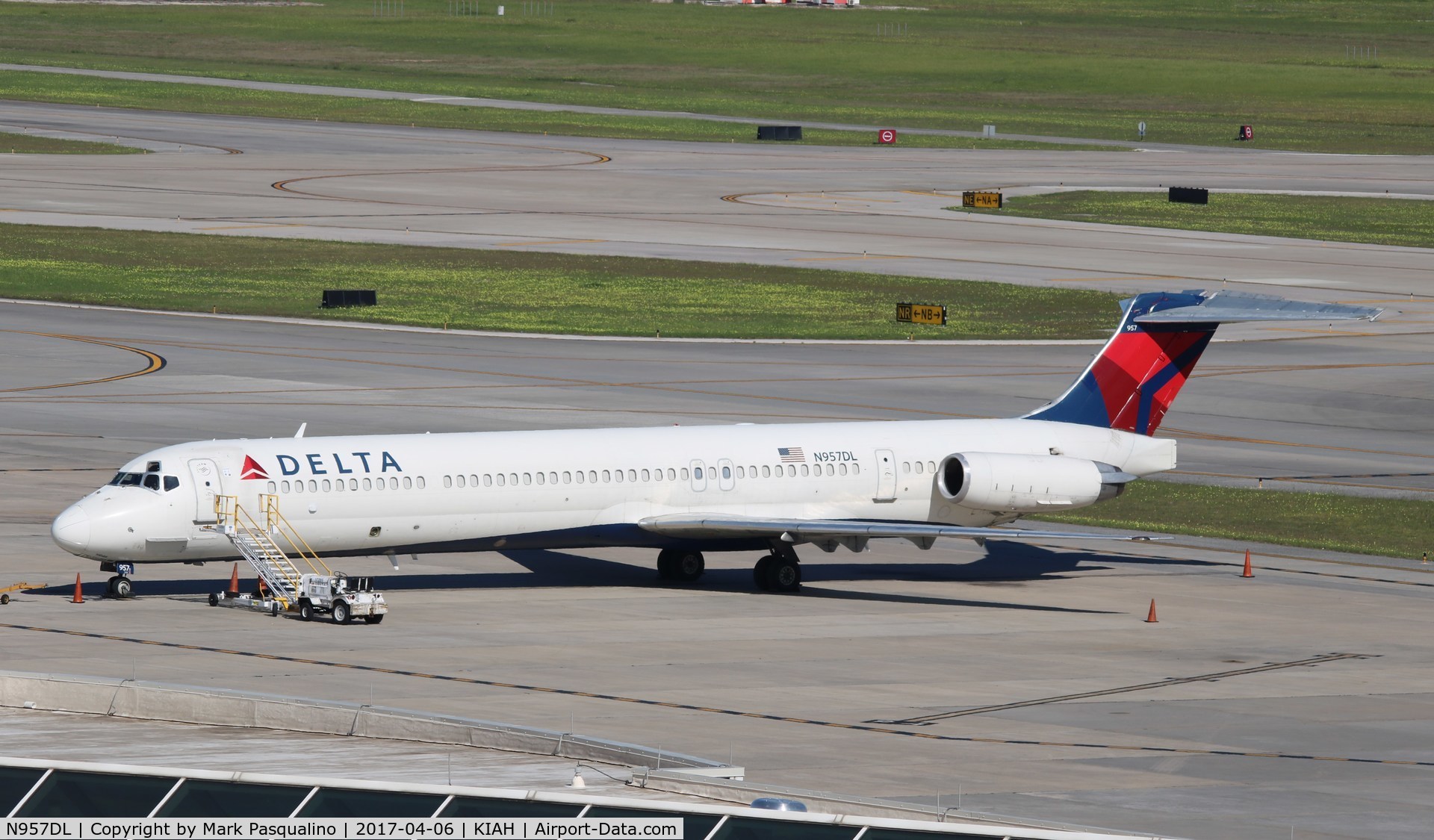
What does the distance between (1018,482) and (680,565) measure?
693 cm

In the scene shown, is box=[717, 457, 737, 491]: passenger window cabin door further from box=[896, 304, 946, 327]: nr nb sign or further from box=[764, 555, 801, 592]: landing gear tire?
box=[896, 304, 946, 327]: nr nb sign

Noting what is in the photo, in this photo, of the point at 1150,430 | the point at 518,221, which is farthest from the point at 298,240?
the point at 1150,430

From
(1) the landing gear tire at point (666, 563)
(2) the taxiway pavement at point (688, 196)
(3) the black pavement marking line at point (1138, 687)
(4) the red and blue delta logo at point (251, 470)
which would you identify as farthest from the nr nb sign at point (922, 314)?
(4) the red and blue delta logo at point (251, 470)

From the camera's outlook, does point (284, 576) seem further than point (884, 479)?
No

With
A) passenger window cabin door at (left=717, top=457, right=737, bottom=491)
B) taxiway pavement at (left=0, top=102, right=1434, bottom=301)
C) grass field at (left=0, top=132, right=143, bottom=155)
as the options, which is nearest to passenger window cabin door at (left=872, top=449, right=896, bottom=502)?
passenger window cabin door at (left=717, top=457, right=737, bottom=491)

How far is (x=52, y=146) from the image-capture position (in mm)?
130000

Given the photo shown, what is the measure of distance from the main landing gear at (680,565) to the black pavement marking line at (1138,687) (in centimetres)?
1175

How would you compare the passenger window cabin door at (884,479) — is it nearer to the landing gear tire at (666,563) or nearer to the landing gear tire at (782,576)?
the landing gear tire at (782,576)

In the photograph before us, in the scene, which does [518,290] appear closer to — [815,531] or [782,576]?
[782,576]

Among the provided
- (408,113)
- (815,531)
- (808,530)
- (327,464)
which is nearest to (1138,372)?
(815,531)

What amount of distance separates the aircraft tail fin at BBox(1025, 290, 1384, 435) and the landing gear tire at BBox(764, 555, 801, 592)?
6.94m

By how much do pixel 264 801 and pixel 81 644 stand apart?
64.4ft

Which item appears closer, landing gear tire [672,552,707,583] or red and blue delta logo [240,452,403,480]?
red and blue delta logo [240,452,403,480]

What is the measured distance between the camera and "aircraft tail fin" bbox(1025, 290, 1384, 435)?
46.8m
